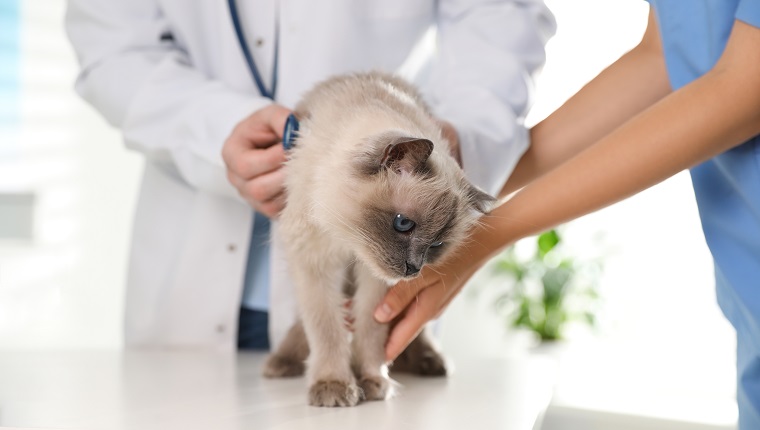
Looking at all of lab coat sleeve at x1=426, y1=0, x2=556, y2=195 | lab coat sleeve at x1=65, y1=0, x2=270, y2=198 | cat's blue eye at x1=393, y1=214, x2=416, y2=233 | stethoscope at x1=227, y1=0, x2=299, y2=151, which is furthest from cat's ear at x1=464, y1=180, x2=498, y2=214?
stethoscope at x1=227, y1=0, x2=299, y2=151

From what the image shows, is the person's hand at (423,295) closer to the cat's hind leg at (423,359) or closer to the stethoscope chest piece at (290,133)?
the cat's hind leg at (423,359)

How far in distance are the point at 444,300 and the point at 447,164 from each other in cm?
23

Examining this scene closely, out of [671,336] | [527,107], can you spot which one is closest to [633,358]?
A: [671,336]

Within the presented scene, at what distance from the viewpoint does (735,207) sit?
1092 millimetres

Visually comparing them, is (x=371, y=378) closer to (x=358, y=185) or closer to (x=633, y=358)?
(x=358, y=185)

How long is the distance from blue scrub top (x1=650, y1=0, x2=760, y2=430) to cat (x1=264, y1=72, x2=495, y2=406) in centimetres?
33

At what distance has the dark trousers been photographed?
1749 mm

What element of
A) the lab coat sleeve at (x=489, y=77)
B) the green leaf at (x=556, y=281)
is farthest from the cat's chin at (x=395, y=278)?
the green leaf at (x=556, y=281)

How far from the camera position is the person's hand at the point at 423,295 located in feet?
4.02

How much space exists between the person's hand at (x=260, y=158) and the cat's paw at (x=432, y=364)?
0.39 meters

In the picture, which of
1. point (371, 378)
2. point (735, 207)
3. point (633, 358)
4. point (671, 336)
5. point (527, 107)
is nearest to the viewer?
point (735, 207)

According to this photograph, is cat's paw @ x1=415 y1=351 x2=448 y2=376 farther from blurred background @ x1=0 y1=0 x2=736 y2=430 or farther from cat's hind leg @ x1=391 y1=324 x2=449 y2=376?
blurred background @ x1=0 y1=0 x2=736 y2=430

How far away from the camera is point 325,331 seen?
48.8 inches

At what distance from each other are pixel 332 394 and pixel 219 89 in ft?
2.24
